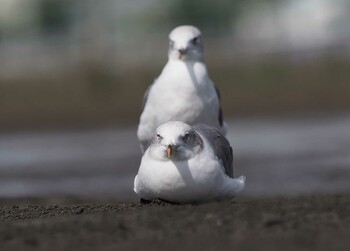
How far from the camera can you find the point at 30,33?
49.2 meters

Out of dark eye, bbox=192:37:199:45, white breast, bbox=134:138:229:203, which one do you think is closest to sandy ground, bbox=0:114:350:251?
white breast, bbox=134:138:229:203

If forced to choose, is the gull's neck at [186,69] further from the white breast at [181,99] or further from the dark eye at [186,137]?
the dark eye at [186,137]

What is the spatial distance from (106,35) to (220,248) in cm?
3697

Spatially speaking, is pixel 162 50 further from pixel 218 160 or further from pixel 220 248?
pixel 220 248

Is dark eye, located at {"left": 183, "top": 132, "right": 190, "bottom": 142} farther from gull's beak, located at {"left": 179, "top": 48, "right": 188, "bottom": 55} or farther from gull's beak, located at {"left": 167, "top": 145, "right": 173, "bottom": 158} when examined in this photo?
gull's beak, located at {"left": 179, "top": 48, "right": 188, "bottom": 55}

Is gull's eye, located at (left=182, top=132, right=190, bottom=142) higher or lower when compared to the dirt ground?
higher

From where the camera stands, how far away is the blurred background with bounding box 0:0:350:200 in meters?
15.1

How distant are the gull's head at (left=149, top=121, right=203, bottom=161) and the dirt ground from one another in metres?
0.40

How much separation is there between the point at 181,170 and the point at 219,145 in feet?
2.46

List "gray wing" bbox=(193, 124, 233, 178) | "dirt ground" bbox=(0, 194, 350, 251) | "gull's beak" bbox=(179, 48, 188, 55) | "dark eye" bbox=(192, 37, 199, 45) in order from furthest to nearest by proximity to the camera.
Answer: "dark eye" bbox=(192, 37, 199, 45) < "gull's beak" bbox=(179, 48, 188, 55) < "gray wing" bbox=(193, 124, 233, 178) < "dirt ground" bbox=(0, 194, 350, 251)

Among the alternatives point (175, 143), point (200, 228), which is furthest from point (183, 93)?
point (200, 228)

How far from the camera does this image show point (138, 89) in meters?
27.6

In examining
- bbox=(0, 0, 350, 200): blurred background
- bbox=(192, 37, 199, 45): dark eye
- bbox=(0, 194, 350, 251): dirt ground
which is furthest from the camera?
bbox=(0, 0, 350, 200): blurred background

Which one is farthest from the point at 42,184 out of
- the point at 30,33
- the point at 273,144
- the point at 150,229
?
the point at 30,33
